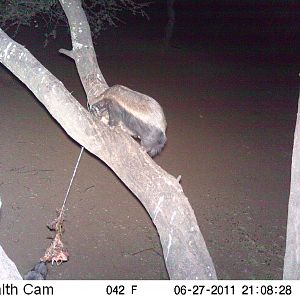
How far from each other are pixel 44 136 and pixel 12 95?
246 centimetres

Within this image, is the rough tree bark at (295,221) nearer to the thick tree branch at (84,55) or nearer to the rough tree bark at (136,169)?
the rough tree bark at (136,169)

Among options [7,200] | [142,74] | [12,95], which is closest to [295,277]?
[7,200]

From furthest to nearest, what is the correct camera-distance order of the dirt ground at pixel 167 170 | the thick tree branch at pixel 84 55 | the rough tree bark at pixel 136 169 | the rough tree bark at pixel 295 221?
the dirt ground at pixel 167 170 < the thick tree branch at pixel 84 55 < the rough tree bark at pixel 295 221 < the rough tree bark at pixel 136 169

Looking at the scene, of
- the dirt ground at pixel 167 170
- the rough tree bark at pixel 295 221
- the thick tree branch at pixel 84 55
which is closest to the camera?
the rough tree bark at pixel 295 221

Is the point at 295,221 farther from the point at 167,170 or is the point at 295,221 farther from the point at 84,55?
the point at 167,170

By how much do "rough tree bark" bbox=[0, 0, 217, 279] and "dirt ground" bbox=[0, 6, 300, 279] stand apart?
3083 mm

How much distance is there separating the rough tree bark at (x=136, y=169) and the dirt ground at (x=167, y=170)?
10.1 ft

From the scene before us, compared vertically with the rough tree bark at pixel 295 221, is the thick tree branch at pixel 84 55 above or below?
above

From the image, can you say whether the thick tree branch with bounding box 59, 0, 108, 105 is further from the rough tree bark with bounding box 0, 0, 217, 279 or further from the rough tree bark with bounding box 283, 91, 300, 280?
the rough tree bark with bounding box 283, 91, 300, 280

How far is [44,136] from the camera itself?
33.6ft

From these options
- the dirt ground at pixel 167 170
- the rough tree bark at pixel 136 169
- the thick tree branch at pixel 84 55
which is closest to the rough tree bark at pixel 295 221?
the rough tree bark at pixel 136 169

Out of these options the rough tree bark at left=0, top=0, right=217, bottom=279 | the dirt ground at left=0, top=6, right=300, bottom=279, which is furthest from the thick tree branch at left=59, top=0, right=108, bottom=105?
the dirt ground at left=0, top=6, right=300, bottom=279

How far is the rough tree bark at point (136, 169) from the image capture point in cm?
349

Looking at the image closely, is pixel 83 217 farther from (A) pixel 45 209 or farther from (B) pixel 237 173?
(B) pixel 237 173
